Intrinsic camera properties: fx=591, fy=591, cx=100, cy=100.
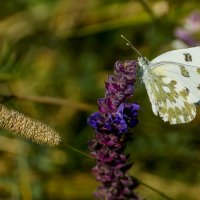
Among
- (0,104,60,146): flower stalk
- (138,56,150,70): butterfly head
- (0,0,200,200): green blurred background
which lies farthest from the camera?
(0,0,200,200): green blurred background

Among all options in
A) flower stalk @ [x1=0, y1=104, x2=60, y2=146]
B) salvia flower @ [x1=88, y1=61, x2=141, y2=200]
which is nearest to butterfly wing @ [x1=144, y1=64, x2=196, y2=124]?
salvia flower @ [x1=88, y1=61, x2=141, y2=200]

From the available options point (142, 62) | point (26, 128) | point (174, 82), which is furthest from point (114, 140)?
point (174, 82)

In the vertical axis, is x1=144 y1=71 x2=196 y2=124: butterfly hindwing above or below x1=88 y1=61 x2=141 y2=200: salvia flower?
above

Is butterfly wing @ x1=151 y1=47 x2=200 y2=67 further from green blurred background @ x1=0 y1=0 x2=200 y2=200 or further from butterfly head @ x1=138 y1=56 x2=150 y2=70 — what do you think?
green blurred background @ x1=0 y1=0 x2=200 y2=200

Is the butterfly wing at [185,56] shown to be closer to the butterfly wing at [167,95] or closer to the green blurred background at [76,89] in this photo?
the butterfly wing at [167,95]

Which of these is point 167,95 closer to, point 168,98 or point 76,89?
point 168,98

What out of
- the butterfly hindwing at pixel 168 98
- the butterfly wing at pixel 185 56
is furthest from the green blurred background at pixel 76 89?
the butterfly wing at pixel 185 56
